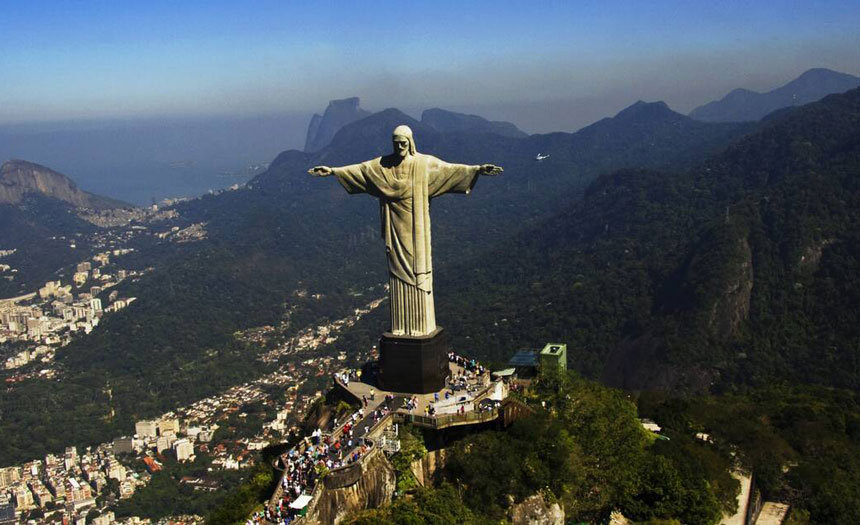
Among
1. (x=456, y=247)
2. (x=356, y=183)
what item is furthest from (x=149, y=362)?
(x=356, y=183)

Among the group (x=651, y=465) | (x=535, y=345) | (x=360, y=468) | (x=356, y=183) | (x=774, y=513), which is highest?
(x=356, y=183)

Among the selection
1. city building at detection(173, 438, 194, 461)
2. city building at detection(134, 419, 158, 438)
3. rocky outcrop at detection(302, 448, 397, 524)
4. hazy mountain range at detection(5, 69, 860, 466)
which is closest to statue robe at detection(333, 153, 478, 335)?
rocky outcrop at detection(302, 448, 397, 524)

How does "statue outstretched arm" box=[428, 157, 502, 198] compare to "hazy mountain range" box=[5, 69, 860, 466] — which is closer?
"statue outstretched arm" box=[428, 157, 502, 198]

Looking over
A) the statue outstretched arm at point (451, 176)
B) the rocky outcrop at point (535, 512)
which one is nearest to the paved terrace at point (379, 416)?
the rocky outcrop at point (535, 512)

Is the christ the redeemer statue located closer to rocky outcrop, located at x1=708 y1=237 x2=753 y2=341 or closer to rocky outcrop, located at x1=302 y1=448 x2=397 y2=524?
rocky outcrop, located at x1=302 y1=448 x2=397 y2=524

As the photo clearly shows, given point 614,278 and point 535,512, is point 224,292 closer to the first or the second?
point 614,278

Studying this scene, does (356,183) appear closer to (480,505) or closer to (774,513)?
(480,505)
